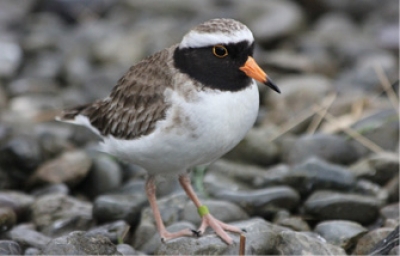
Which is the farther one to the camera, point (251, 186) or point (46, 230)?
point (251, 186)

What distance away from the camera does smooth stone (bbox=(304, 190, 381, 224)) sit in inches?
272

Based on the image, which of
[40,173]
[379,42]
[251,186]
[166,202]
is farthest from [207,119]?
[379,42]

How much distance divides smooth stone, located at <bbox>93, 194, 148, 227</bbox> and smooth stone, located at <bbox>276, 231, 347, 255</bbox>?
1.74 metres

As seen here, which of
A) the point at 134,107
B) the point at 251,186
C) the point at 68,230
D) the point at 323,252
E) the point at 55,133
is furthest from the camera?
the point at 55,133

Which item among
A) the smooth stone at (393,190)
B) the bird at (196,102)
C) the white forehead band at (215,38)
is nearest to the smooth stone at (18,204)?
the bird at (196,102)

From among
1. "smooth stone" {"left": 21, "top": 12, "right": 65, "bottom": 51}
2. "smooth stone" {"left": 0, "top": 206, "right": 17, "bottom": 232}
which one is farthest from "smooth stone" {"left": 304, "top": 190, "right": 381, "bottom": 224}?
"smooth stone" {"left": 21, "top": 12, "right": 65, "bottom": 51}

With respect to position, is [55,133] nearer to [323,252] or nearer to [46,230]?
[46,230]

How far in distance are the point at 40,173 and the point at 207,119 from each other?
298 cm

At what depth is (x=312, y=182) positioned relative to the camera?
7465 millimetres

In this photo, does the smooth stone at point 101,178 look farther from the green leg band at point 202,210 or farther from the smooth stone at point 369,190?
the smooth stone at point 369,190

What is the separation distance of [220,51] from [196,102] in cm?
43

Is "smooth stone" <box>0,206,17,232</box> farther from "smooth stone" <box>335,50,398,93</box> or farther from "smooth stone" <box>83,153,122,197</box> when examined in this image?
"smooth stone" <box>335,50,398,93</box>

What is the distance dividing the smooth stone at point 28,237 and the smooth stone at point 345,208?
227 cm

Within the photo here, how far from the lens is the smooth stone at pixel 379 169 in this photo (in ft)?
25.3
